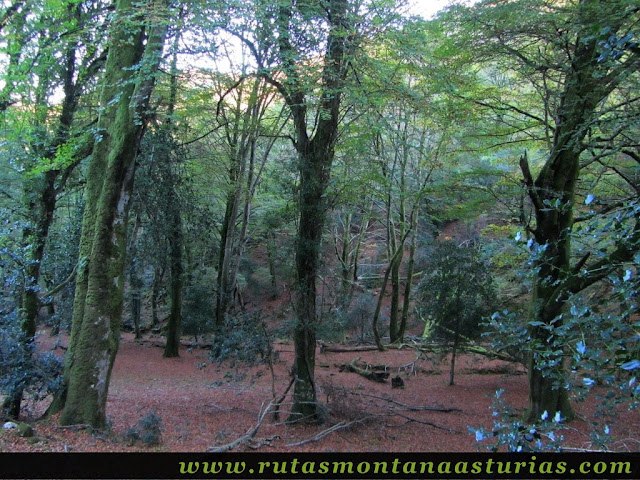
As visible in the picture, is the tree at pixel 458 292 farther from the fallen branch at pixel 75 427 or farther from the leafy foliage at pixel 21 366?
the leafy foliage at pixel 21 366

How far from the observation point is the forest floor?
5.97m

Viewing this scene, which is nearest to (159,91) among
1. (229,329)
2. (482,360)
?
(229,329)

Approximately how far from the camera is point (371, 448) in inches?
271

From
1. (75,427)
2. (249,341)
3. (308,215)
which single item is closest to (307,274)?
(308,215)

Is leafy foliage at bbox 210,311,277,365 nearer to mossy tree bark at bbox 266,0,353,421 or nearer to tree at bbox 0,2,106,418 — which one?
mossy tree bark at bbox 266,0,353,421

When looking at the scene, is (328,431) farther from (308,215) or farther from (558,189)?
(558,189)

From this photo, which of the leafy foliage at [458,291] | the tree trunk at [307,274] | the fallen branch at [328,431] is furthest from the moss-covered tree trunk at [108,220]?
the leafy foliage at [458,291]

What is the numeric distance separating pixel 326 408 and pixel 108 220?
17.0 ft

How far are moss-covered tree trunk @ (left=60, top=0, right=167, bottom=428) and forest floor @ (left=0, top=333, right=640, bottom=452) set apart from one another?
64cm

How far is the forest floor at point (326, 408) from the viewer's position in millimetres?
5969

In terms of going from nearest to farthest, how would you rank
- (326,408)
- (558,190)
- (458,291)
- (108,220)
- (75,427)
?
(75,427)
(108,220)
(558,190)
(326,408)
(458,291)

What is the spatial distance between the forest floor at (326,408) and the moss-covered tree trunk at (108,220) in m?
0.64

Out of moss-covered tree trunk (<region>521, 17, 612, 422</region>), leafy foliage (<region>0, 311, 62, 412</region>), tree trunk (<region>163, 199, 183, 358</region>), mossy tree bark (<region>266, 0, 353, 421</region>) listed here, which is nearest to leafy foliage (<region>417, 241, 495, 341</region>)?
moss-covered tree trunk (<region>521, 17, 612, 422</region>)

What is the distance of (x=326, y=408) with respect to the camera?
799 cm
